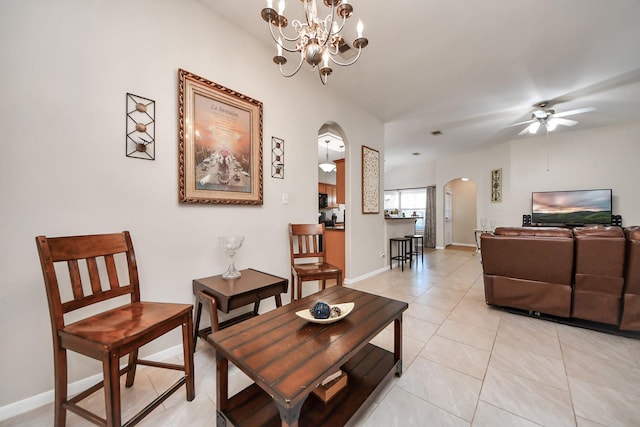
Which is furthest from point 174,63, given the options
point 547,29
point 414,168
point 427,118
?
point 414,168

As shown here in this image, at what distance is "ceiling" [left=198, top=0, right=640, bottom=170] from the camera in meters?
2.03

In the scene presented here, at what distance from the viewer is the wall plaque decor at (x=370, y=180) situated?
3.81 metres

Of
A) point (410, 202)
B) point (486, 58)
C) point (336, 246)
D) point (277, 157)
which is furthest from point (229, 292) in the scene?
point (410, 202)

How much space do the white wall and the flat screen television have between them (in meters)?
6.52

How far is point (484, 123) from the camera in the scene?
182 inches

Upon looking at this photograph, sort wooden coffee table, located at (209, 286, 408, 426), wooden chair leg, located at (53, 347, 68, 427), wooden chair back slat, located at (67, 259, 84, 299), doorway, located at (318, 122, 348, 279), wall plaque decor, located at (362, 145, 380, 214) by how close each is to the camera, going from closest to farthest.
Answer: wooden coffee table, located at (209, 286, 408, 426) → wooden chair leg, located at (53, 347, 68, 427) → wooden chair back slat, located at (67, 259, 84, 299) → doorway, located at (318, 122, 348, 279) → wall plaque decor, located at (362, 145, 380, 214)

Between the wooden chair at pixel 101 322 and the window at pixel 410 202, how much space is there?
23.4ft

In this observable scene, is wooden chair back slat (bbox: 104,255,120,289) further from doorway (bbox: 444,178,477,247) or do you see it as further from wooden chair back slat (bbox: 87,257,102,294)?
doorway (bbox: 444,178,477,247)

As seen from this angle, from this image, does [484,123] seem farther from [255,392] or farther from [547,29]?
[255,392]

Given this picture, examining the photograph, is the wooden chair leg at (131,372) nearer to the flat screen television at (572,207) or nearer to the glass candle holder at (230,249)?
the glass candle holder at (230,249)

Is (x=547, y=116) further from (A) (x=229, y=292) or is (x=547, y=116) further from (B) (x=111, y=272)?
(B) (x=111, y=272)

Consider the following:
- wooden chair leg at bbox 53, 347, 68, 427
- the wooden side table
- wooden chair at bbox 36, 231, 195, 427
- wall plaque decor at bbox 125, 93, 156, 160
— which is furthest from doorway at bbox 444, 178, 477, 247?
wooden chair leg at bbox 53, 347, 68, 427

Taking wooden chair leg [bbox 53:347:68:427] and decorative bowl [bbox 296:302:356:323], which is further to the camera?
decorative bowl [bbox 296:302:356:323]

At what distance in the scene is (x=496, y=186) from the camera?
20.4ft
